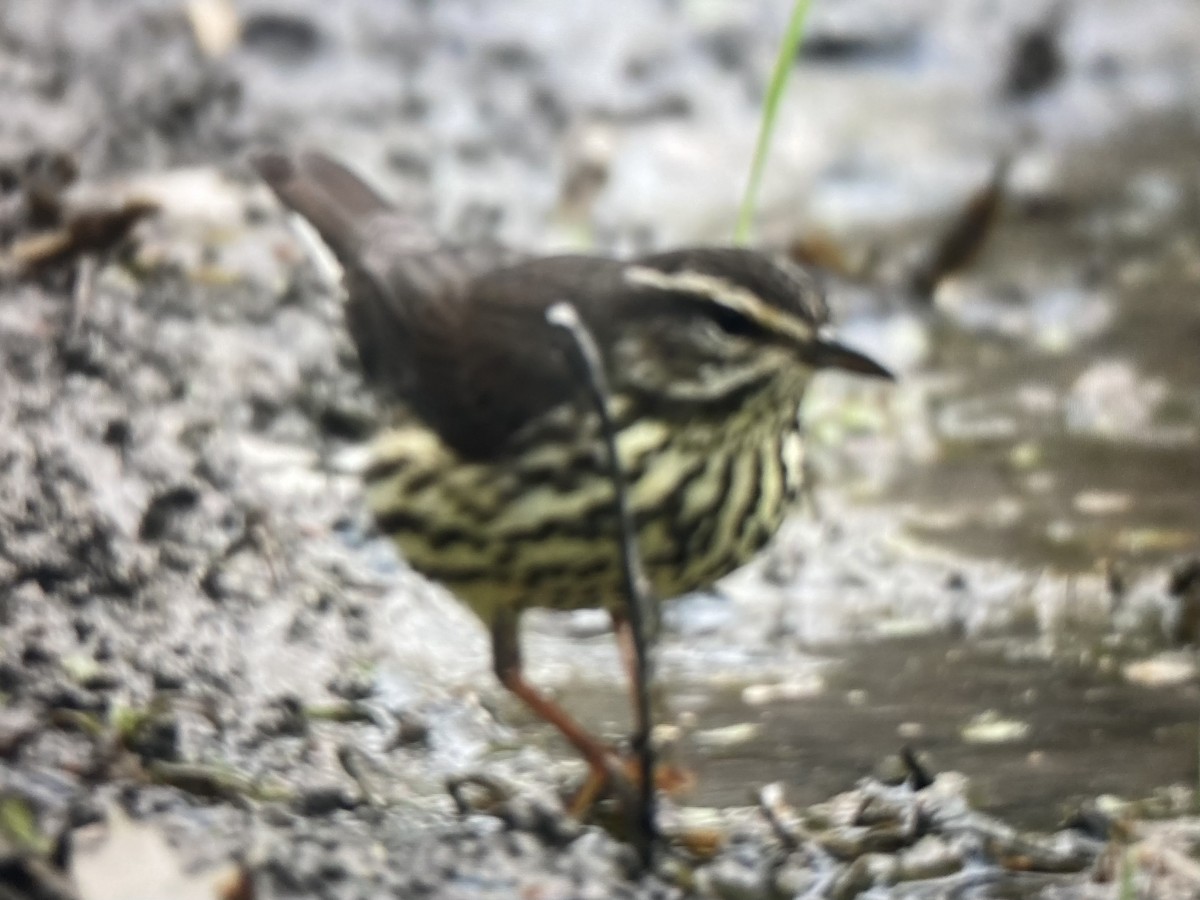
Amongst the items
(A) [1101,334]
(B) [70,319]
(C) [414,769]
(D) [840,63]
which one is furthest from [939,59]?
(C) [414,769]

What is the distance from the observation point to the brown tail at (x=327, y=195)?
16.4 ft

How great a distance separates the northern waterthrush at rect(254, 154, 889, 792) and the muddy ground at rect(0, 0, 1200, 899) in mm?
410

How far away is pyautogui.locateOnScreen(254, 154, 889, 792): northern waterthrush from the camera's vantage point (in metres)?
3.84

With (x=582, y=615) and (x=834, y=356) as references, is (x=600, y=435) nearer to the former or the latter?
(x=834, y=356)

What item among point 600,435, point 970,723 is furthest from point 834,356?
point 970,723

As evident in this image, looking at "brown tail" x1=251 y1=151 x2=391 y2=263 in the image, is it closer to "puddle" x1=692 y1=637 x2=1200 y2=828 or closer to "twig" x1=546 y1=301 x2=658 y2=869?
"puddle" x1=692 y1=637 x2=1200 y2=828

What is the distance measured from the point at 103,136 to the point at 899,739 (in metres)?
3.96

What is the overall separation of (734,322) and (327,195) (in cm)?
170

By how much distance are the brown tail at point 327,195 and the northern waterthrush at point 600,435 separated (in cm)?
72

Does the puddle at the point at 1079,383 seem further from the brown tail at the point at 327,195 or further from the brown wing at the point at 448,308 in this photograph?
the brown tail at the point at 327,195

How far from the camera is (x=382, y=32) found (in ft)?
27.7

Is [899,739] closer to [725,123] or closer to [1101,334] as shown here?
[1101,334]

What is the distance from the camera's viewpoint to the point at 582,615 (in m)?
5.14

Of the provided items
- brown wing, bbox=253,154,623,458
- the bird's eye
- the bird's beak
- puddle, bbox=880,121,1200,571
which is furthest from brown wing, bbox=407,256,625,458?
puddle, bbox=880,121,1200,571
